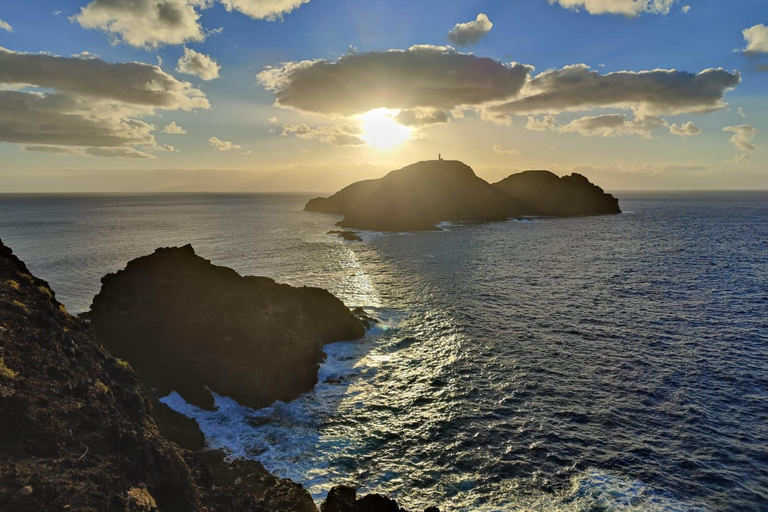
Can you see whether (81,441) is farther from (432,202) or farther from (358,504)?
(432,202)

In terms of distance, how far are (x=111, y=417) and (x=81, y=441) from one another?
1.88m

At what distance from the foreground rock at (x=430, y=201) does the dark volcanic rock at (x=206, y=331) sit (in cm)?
9242

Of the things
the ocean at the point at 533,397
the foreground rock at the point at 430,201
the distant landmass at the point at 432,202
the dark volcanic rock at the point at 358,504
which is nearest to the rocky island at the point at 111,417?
the dark volcanic rock at the point at 358,504

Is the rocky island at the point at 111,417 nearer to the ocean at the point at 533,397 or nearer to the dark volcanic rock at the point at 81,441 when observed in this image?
the dark volcanic rock at the point at 81,441

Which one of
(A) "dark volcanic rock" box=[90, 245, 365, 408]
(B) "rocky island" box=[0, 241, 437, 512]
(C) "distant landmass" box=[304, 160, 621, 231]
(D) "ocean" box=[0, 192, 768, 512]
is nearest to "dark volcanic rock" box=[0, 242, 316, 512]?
(B) "rocky island" box=[0, 241, 437, 512]

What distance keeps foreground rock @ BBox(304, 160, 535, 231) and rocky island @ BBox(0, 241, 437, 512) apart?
324 ft

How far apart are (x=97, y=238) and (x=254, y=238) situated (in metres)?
40.6

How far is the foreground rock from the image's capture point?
13729 cm

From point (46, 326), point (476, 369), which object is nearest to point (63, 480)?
point (46, 326)

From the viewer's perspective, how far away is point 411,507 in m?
17.4

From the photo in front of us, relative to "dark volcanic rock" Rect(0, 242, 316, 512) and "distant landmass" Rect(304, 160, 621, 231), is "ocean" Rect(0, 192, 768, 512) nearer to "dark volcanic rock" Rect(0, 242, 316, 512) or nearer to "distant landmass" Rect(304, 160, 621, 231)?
"dark volcanic rock" Rect(0, 242, 316, 512)

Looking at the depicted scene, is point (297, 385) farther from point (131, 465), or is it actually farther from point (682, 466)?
point (682, 466)

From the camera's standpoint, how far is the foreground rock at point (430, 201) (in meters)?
137

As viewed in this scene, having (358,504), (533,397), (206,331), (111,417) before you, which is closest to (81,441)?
(111,417)
